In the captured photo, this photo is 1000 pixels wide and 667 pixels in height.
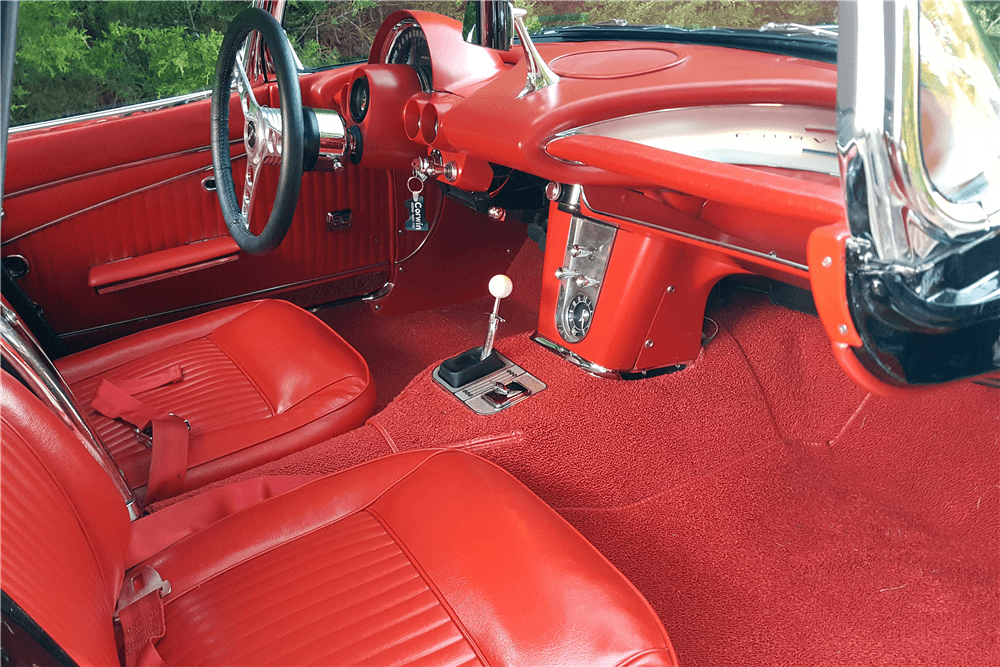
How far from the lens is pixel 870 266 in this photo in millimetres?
666

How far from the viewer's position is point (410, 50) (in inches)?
66.6

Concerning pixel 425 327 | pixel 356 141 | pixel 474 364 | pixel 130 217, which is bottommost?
pixel 425 327

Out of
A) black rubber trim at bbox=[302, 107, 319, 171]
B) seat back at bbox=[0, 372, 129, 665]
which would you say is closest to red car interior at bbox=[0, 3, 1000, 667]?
seat back at bbox=[0, 372, 129, 665]

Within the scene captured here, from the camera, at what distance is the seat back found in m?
0.60

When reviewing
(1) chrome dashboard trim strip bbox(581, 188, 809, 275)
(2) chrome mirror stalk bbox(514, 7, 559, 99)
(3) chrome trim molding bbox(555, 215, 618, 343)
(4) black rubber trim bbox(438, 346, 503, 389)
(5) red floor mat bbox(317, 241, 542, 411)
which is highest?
(2) chrome mirror stalk bbox(514, 7, 559, 99)

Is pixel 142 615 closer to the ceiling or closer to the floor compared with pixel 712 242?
closer to the floor

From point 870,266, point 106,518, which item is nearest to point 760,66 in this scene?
point 870,266

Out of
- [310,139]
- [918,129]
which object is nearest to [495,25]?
[310,139]

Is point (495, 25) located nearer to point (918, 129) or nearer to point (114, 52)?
point (114, 52)

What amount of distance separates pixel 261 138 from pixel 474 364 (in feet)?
2.04

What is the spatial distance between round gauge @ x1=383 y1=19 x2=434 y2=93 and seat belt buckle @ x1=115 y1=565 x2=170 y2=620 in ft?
3.62

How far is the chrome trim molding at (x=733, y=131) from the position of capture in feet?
3.51

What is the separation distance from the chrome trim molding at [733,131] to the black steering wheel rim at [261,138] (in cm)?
46

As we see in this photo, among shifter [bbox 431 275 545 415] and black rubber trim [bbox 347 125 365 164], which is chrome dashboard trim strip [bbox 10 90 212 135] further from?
shifter [bbox 431 275 545 415]
